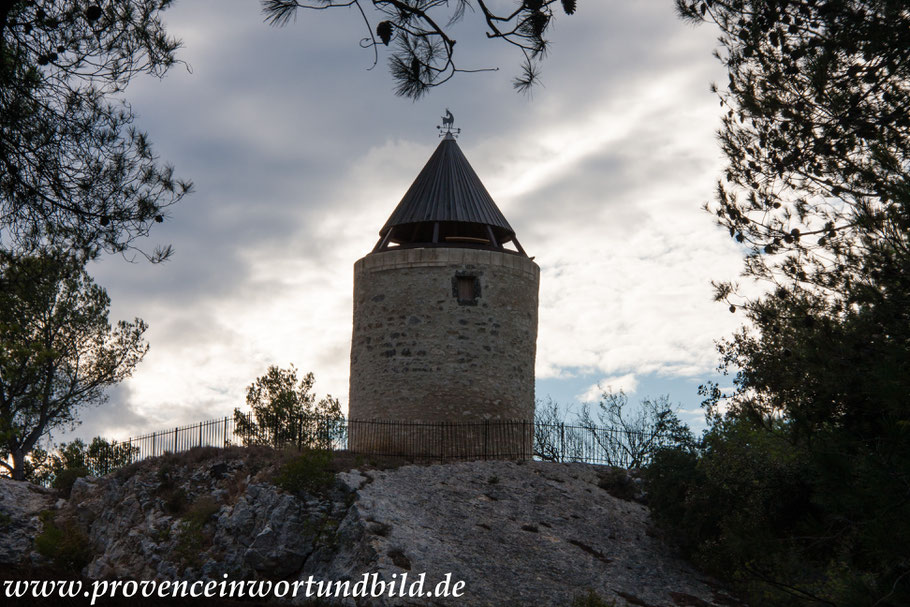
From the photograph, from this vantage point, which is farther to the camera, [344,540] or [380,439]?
[380,439]

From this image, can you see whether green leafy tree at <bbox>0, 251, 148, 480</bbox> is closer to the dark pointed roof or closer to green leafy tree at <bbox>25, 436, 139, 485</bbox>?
green leafy tree at <bbox>25, 436, 139, 485</bbox>

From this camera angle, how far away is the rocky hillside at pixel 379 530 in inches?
540

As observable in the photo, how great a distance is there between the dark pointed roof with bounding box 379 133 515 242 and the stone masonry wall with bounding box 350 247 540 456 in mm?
1428

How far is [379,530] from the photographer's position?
14.1 meters

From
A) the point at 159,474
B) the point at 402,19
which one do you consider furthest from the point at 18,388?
the point at 402,19

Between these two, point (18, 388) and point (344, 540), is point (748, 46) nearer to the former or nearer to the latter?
point (344, 540)

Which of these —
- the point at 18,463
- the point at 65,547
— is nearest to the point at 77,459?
the point at 18,463

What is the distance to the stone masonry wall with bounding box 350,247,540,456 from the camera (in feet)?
66.4

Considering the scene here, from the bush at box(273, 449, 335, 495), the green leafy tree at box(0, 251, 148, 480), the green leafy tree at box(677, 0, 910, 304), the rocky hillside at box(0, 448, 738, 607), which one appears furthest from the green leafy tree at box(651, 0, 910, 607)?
the green leafy tree at box(0, 251, 148, 480)

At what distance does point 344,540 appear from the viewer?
14297 millimetres

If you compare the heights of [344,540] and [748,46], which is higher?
[748,46]

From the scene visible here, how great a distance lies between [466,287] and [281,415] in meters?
8.60

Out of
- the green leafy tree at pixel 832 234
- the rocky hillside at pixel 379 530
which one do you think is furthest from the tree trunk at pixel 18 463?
the green leafy tree at pixel 832 234

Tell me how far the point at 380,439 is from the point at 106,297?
1300cm
